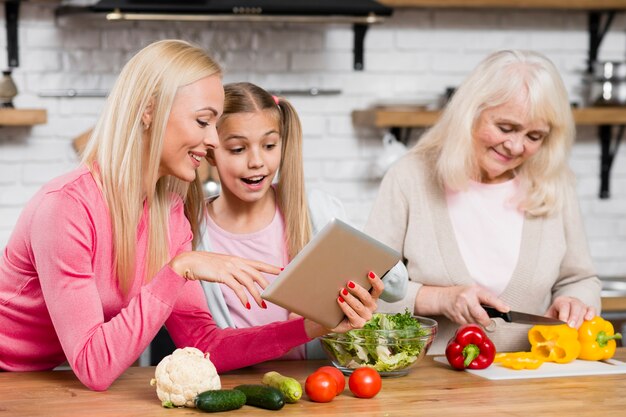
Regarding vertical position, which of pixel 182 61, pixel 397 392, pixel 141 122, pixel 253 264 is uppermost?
pixel 182 61

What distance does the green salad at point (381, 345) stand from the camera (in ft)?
7.08

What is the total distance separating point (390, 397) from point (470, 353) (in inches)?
12.0

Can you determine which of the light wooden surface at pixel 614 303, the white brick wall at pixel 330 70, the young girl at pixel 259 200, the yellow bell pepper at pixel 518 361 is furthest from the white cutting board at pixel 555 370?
the white brick wall at pixel 330 70

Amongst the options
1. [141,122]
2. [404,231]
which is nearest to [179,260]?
[141,122]

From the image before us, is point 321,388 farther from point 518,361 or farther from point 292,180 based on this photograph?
point 292,180

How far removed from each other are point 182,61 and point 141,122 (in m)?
0.16

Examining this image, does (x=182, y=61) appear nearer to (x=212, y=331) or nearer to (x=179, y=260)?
(x=179, y=260)

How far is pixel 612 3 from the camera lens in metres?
4.29

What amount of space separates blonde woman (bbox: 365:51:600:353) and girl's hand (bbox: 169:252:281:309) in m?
0.89

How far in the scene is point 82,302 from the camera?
197 cm

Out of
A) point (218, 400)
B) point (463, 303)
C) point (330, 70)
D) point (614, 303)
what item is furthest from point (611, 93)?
point (218, 400)

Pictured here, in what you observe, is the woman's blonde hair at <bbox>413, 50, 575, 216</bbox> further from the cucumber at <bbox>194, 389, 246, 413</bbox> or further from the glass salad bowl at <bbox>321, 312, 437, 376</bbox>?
the cucumber at <bbox>194, 389, 246, 413</bbox>

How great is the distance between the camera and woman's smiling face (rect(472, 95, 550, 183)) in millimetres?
2762

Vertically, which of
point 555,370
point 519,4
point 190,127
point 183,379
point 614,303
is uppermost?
point 519,4
